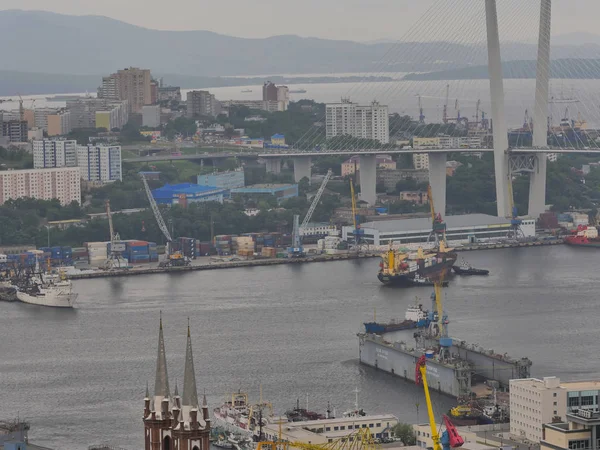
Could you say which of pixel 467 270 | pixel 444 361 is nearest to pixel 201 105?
pixel 467 270

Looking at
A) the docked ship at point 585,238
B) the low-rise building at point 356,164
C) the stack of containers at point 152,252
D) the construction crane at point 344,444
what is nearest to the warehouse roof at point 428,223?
the docked ship at point 585,238

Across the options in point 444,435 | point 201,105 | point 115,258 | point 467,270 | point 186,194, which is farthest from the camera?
point 201,105

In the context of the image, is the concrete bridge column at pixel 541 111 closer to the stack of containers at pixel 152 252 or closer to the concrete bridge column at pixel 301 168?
the concrete bridge column at pixel 301 168

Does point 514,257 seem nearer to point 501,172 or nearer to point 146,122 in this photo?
point 501,172

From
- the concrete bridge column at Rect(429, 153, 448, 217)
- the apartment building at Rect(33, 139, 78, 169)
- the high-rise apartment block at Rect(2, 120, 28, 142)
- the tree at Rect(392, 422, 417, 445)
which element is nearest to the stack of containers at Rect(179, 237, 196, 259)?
the concrete bridge column at Rect(429, 153, 448, 217)

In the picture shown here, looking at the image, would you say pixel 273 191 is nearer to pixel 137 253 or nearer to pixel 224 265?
pixel 137 253

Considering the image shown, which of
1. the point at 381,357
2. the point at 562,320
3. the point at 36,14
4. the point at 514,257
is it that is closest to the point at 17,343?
the point at 381,357
